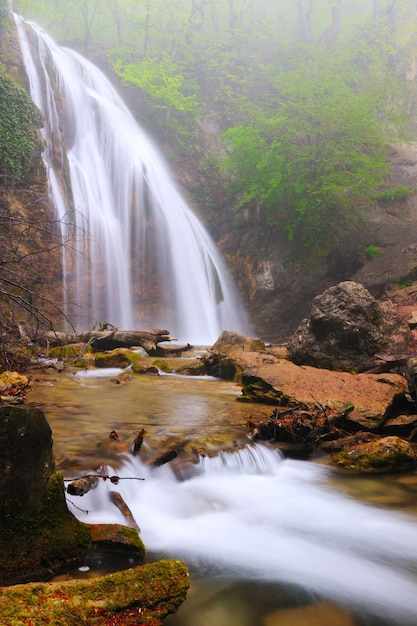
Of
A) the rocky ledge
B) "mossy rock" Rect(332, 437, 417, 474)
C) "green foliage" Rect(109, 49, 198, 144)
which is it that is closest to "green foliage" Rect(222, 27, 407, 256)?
"green foliage" Rect(109, 49, 198, 144)

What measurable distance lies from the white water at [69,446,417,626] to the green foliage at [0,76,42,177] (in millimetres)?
12178

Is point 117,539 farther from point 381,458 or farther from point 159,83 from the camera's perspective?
point 159,83

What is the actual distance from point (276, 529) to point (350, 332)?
215 inches

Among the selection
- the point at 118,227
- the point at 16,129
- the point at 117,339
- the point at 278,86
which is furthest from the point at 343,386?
→ the point at 278,86

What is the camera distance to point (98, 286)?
16344mm

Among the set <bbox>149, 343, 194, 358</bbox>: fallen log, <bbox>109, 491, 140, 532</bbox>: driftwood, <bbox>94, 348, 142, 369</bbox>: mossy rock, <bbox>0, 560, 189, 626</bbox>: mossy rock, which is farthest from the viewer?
<bbox>149, 343, 194, 358</bbox>: fallen log

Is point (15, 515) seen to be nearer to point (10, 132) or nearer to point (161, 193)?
point (10, 132)

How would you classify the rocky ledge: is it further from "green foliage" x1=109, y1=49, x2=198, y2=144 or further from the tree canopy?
"green foliage" x1=109, y1=49, x2=198, y2=144

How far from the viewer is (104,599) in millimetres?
1793

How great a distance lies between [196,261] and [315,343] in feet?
37.4

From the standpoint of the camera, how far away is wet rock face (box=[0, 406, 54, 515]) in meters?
2.24

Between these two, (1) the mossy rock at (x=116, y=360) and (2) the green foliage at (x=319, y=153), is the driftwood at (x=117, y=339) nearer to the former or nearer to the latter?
(1) the mossy rock at (x=116, y=360)

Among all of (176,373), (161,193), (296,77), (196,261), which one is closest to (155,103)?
(161,193)

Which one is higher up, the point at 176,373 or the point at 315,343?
the point at 315,343
